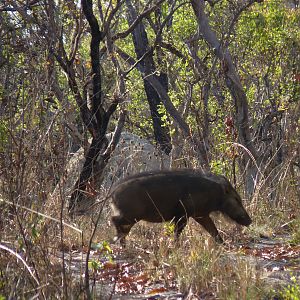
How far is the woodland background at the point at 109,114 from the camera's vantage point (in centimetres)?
524

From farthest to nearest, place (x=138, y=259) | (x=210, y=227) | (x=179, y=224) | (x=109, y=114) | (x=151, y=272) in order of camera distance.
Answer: (x=109, y=114) < (x=210, y=227) < (x=179, y=224) < (x=138, y=259) < (x=151, y=272)

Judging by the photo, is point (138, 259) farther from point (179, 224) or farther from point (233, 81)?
point (233, 81)

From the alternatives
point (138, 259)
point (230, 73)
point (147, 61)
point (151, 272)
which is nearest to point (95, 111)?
point (230, 73)

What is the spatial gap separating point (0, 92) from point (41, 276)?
2.49 metres

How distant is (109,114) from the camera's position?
34.4 ft

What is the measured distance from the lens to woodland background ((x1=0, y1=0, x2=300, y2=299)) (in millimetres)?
5238

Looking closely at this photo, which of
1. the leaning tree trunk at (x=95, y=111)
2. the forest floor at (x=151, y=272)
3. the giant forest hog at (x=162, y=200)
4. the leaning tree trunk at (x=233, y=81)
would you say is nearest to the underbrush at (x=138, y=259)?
the forest floor at (x=151, y=272)

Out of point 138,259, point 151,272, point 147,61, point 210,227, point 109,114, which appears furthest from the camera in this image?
point 147,61

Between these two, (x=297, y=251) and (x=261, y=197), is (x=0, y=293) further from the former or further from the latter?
(x=261, y=197)

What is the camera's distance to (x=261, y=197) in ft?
30.2

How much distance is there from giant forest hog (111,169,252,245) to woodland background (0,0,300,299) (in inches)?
16.3

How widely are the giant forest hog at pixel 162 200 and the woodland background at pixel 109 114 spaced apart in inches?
16.3

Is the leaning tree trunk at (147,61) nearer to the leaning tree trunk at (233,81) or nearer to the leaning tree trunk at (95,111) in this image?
the leaning tree trunk at (95,111)

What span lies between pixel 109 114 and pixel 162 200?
10.7 ft
